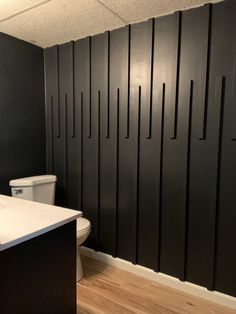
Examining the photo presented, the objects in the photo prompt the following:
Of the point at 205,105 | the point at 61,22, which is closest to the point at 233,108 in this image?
the point at 205,105

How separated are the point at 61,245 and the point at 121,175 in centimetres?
111

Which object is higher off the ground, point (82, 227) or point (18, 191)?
point (18, 191)

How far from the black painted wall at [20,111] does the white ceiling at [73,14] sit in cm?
23

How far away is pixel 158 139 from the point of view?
2.01m

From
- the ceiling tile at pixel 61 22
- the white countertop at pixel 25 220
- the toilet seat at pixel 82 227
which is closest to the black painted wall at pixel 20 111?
the ceiling tile at pixel 61 22

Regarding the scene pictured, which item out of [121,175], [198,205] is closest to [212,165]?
[198,205]

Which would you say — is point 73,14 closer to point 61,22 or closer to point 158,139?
point 61,22

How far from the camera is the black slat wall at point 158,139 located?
5.75ft

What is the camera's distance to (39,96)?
8.84ft

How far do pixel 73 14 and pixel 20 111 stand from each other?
45.2 inches

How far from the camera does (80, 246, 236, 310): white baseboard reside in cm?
182

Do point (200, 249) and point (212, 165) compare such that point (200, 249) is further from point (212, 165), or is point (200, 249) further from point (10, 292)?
point (10, 292)

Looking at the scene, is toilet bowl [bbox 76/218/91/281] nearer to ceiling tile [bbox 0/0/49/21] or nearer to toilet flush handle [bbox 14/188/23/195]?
toilet flush handle [bbox 14/188/23/195]

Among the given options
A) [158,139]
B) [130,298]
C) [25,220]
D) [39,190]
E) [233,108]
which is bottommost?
[130,298]
